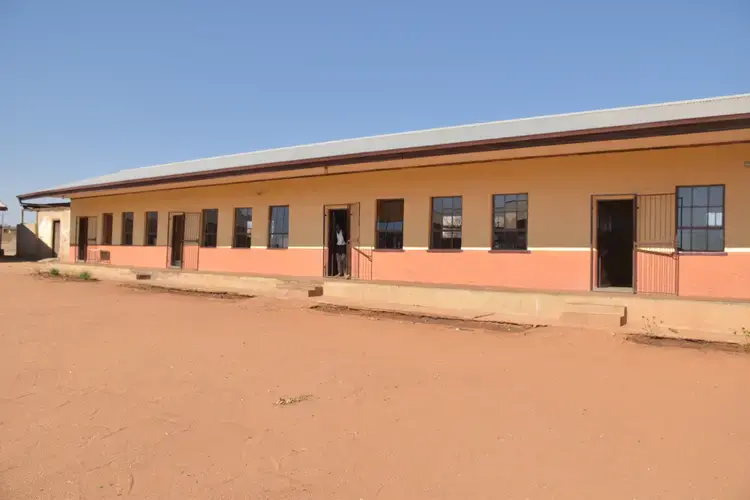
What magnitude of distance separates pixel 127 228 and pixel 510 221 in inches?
589

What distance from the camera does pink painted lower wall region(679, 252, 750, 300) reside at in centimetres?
877

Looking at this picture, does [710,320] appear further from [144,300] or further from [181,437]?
[144,300]

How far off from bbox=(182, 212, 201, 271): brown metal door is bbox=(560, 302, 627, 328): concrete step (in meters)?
12.0

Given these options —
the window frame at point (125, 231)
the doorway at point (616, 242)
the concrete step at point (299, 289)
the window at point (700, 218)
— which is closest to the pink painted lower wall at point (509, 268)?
the window at point (700, 218)

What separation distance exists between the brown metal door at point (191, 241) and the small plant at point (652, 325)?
13.1 meters

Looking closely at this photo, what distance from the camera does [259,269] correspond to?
48.9 feet

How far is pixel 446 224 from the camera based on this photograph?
11.9 meters

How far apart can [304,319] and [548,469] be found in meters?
6.10

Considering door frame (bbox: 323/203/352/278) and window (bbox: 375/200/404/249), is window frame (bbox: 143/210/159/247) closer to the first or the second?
door frame (bbox: 323/203/352/278)

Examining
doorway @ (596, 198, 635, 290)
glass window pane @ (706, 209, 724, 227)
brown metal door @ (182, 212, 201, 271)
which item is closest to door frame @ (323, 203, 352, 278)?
brown metal door @ (182, 212, 201, 271)

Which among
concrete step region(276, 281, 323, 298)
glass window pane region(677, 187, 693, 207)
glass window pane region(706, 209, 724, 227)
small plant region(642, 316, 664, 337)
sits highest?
glass window pane region(677, 187, 693, 207)

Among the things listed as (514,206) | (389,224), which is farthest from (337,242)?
(514,206)

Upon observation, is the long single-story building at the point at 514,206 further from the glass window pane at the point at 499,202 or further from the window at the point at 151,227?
the window at the point at 151,227

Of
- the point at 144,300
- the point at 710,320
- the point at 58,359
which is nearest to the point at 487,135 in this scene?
the point at 710,320
